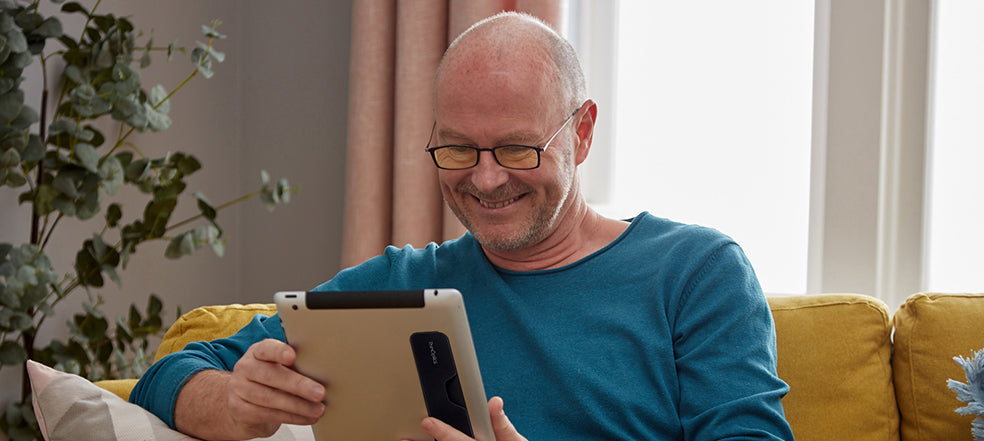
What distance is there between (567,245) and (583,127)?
19cm

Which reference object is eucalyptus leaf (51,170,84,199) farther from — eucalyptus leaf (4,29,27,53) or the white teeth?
the white teeth

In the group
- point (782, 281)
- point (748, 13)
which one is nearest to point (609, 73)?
point (748, 13)

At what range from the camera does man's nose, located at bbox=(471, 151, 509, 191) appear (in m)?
1.16

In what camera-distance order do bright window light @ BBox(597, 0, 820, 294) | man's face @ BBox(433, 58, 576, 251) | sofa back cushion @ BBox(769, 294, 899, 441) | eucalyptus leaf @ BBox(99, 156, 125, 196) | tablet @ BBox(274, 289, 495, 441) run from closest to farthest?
tablet @ BBox(274, 289, 495, 441), man's face @ BBox(433, 58, 576, 251), sofa back cushion @ BBox(769, 294, 899, 441), eucalyptus leaf @ BBox(99, 156, 125, 196), bright window light @ BBox(597, 0, 820, 294)

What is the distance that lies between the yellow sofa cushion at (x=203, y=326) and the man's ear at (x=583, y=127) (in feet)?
2.02

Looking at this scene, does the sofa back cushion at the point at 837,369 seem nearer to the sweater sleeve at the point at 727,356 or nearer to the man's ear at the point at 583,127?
the sweater sleeve at the point at 727,356

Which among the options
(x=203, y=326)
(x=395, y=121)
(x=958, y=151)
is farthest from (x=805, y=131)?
(x=203, y=326)

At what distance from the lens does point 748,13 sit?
2135 mm

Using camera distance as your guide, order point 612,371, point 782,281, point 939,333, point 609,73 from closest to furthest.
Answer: point 612,371 < point 939,333 < point 782,281 < point 609,73

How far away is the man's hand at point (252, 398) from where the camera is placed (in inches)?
36.5

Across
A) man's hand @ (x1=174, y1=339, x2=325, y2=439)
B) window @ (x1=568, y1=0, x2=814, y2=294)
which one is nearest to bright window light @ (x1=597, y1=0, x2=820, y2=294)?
window @ (x1=568, y1=0, x2=814, y2=294)

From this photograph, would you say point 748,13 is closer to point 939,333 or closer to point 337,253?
point 939,333

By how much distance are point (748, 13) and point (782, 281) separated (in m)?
0.70

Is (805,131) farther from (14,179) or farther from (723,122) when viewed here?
(14,179)
